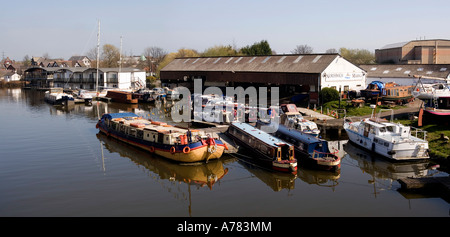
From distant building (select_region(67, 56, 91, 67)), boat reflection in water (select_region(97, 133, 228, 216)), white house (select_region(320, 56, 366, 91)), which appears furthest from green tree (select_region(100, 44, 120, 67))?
boat reflection in water (select_region(97, 133, 228, 216))

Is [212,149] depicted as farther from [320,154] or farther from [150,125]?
[150,125]

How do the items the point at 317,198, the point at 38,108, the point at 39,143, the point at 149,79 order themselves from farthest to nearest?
the point at 149,79, the point at 38,108, the point at 39,143, the point at 317,198

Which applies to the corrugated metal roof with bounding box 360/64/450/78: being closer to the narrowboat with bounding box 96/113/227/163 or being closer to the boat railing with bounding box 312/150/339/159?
the boat railing with bounding box 312/150/339/159

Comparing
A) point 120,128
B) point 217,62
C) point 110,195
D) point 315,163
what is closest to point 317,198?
point 315,163

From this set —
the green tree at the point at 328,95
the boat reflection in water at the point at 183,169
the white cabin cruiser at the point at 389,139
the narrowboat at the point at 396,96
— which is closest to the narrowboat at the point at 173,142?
the boat reflection in water at the point at 183,169

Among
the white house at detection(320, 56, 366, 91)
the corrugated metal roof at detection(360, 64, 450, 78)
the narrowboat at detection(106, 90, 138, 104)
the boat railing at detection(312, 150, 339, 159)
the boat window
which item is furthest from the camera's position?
the narrowboat at detection(106, 90, 138, 104)

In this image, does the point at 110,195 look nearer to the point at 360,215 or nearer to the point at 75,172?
the point at 75,172

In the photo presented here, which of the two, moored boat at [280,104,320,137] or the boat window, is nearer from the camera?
the boat window

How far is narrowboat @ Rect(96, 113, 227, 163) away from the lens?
28.1m

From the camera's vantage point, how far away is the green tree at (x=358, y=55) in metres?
117

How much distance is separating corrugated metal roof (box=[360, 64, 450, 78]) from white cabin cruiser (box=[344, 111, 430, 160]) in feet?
95.1

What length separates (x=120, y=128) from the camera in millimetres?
36375

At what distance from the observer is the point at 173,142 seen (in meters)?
29.1

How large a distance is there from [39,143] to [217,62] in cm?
4257
